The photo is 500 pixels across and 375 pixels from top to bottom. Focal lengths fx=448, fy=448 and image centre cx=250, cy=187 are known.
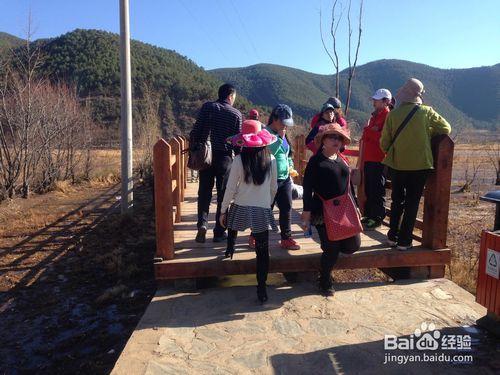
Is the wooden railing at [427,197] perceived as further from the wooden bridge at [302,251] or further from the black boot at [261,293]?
the black boot at [261,293]

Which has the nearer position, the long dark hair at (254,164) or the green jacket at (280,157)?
→ the long dark hair at (254,164)

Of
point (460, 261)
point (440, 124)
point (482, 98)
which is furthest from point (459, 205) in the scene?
point (482, 98)

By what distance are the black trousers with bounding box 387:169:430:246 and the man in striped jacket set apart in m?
1.72

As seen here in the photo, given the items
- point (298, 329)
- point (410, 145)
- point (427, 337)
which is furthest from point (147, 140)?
point (427, 337)

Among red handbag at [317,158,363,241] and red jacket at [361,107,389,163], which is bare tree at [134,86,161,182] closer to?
red jacket at [361,107,389,163]

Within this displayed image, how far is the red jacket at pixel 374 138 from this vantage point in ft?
16.7

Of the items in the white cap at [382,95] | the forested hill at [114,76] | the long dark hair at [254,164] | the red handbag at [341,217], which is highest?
the forested hill at [114,76]

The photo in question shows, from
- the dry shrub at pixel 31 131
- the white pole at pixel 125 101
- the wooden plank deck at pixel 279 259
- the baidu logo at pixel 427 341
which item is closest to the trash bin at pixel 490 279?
the baidu logo at pixel 427 341

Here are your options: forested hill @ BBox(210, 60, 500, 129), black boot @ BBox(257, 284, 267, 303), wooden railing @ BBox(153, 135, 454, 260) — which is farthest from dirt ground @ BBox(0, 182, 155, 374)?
forested hill @ BBox(210, 60, 500, 129)

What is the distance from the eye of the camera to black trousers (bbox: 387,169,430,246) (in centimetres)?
438

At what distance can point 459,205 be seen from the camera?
12.5 meters

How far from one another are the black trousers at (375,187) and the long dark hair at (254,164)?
1938 millimetres

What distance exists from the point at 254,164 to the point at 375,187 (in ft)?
6.94

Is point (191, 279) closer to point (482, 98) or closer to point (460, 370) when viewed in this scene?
point (460, 370)
